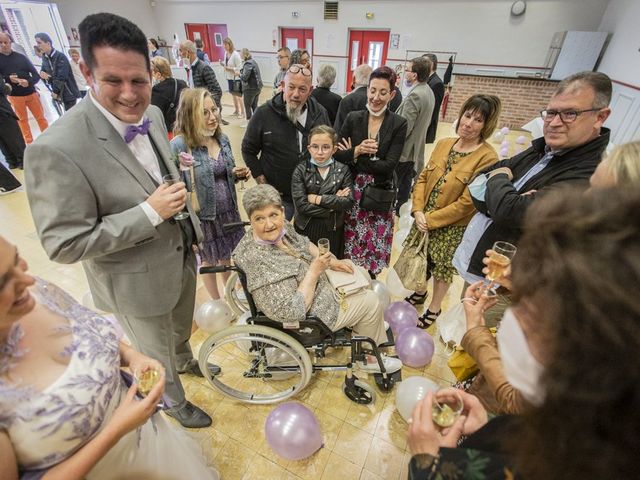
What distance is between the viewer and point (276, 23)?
11.2 meters

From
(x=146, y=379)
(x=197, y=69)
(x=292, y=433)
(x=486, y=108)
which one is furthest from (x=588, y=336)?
(x=197, y=69)

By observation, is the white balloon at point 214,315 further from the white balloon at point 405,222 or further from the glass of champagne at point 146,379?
the white balloon at point 405,222

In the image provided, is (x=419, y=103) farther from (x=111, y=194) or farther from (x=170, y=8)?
(x=170, y=8)

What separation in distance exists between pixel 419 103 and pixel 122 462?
3869mm

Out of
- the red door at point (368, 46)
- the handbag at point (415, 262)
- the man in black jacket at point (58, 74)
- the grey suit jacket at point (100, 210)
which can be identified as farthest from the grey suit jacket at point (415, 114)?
the red door at point (368, 46)

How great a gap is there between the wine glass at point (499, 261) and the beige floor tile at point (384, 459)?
3.65 ft

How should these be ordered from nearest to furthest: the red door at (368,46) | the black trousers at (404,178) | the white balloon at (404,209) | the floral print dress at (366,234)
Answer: the floral print dress at (366,234), the black trousers at (404,178), the white balloon at (404,209), the red door at (368,46)

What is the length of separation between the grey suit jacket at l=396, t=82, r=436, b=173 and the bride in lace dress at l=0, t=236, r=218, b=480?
3356 millimetres

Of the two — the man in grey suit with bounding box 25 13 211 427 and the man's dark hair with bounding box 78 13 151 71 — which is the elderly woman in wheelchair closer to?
the man in grey suit with bounding box 25 13 211 427

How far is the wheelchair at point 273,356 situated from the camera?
167cm

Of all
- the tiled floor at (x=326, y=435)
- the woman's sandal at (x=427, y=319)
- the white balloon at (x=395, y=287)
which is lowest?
the tiled floor at (x=326, y=435)

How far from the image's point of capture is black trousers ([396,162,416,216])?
3.59m

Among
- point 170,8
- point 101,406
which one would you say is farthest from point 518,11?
point 170,8

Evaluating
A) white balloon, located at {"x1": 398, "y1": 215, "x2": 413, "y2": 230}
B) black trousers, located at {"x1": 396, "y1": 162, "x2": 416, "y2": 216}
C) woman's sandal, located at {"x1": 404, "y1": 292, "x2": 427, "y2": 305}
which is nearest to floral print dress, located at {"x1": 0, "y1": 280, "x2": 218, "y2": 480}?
woman's sandal, located at {"x1": 404, "y1": 292, "x2": 427, "y2": 305}
